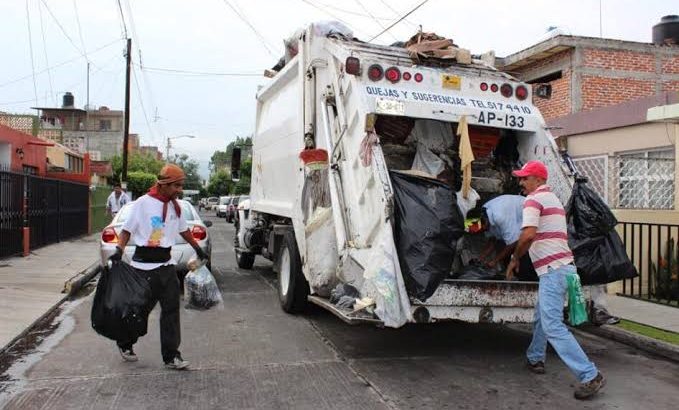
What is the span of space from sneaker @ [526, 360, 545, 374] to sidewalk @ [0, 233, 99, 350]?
4.85m

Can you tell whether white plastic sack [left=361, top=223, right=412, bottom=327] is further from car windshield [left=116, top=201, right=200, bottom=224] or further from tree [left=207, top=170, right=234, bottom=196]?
tree [left=207, top=170, right=234, bottom=196]

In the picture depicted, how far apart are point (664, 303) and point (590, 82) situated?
22.6 ft

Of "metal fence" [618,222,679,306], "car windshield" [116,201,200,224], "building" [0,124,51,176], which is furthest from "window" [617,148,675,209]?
"building" [0,124,51,176]

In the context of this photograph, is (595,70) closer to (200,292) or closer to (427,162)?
(427,162)

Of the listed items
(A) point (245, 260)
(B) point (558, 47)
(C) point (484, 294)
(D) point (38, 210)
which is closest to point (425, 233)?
(C) point (484, 294)

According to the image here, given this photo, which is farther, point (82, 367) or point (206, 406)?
point (82, 367)

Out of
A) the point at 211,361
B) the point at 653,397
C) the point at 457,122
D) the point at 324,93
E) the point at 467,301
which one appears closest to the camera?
the point at 653,397

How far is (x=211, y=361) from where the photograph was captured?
18.7ft

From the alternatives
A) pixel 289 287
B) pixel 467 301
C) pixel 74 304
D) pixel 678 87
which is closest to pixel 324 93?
pixel 289 287

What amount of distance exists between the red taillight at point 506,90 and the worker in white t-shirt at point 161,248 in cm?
335

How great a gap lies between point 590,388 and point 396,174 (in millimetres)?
2241

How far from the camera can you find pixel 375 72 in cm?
600

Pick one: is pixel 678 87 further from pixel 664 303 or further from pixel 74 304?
pixel 74 304

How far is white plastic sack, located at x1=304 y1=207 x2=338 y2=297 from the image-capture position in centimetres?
612
